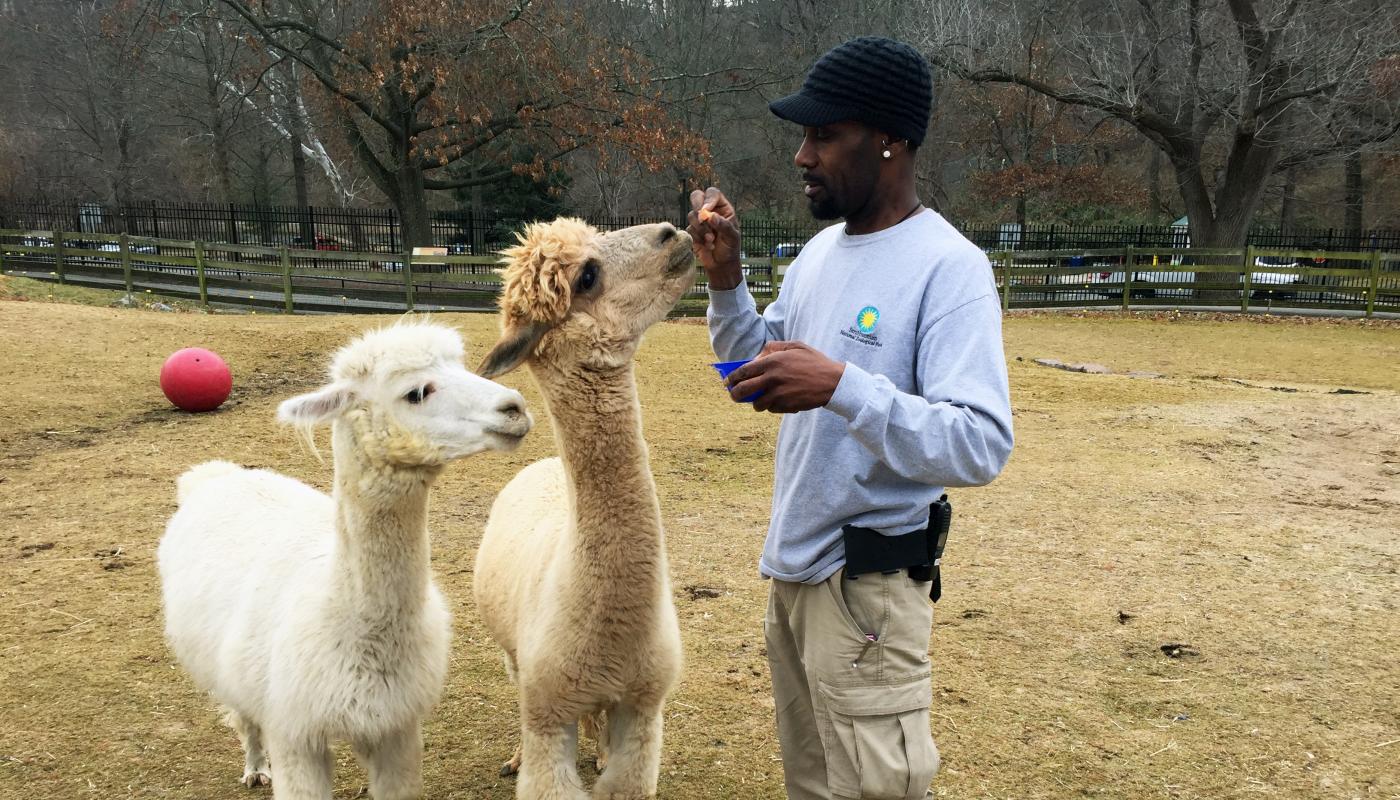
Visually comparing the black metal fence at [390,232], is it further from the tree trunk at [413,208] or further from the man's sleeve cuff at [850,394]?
the man's sleeve cuff at [850,394]

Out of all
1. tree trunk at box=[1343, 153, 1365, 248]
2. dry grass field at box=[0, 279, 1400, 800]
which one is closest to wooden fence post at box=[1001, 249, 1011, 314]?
dry grass field at box=[0, 279, 1400, 800]

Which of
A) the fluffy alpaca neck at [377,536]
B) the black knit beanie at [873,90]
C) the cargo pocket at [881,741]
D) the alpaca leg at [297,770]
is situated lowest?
the alpaca leg at [297,770]

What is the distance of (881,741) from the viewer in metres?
2.10

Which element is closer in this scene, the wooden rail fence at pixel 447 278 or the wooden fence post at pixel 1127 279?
the wooden rail fence at pixel 447 278

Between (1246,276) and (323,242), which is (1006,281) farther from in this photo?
(323,242)

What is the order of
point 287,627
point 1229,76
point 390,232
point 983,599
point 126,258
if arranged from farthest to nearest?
point 390,232
point 1229,76
point 126,258
point 983,599
point 287,627

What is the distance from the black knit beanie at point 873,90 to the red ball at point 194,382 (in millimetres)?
7894

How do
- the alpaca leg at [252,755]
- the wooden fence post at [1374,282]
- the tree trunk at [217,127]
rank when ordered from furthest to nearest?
the tree trunk at [217,127]
the wooden fence post at [1374,282]
the alpaca leg at [252,755]

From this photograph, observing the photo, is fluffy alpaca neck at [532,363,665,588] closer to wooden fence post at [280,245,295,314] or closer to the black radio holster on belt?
the black radio holster on belt

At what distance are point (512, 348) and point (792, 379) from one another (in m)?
0.92

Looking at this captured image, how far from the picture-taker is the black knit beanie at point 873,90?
212cm

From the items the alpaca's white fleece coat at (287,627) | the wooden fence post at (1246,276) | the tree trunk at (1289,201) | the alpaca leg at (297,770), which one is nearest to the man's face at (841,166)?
the alpaca's white fleece coat at (287,627)

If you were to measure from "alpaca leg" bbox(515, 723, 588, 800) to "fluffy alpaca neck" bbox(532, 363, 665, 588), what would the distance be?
43cm

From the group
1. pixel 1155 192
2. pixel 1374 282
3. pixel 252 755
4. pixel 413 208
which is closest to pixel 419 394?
pixel 252 755
